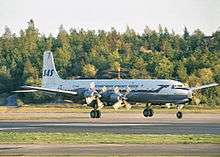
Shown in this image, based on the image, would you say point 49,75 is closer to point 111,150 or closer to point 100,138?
point 100,138

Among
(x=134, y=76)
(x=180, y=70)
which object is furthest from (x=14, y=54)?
(x=180, y=70)

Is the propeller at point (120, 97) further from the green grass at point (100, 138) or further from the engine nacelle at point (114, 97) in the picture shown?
the green grass at point (100, 138)

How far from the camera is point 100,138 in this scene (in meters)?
33.7

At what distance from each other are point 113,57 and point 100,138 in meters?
84.4

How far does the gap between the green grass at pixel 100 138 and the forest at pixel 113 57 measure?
36945 mm

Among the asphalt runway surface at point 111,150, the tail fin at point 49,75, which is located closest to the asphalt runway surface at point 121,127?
the asphalt runway surface at point 111,150

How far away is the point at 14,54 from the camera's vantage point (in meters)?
122

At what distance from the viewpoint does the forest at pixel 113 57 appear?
98312 millimetres

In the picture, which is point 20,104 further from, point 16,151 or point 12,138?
point 16,151

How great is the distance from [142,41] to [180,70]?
46.8 metres

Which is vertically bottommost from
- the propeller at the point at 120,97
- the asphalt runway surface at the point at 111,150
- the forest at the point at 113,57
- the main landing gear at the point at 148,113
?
the asphalt runway surface at the point at 111,150

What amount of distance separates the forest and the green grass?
36945 mm

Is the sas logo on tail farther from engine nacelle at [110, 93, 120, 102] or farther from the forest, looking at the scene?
the forest

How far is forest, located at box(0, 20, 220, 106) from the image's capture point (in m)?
98.3
